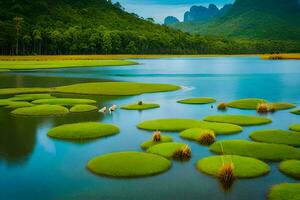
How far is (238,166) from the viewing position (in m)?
21.5

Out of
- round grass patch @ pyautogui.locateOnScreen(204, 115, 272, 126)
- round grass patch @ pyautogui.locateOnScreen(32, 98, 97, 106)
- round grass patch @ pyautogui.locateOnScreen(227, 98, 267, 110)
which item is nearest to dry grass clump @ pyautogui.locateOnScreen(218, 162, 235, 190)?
round grass patch @ pyautogui.locateOnScreen(204, 115, 272, 126)

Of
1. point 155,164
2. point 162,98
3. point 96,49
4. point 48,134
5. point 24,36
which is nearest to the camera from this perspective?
point 155,164

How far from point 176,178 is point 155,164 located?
1936mm

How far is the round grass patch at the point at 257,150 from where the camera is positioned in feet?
77.6

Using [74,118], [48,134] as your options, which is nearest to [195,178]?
[48,134]

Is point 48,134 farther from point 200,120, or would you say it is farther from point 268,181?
point 268,181

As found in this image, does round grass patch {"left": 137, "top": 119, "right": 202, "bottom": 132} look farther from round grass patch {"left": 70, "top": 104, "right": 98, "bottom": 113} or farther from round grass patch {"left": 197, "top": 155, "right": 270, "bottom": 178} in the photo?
round grass patch {"left": 197, "top": 155, "right": 270, "bottom": 178}

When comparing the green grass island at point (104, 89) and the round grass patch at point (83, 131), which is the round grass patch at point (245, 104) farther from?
the round grass patch at point (83, 131)

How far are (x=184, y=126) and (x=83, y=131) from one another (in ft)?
25.0

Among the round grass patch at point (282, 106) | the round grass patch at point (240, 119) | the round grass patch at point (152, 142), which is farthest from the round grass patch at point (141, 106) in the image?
the round grass patch at point (152, 142)

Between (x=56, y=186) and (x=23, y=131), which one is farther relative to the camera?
(x=23, y=131)

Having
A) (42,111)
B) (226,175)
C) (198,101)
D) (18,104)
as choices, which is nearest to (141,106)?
(198,101)

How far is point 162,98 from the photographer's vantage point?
50.7 meters

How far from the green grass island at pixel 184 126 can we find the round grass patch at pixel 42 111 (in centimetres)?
913
